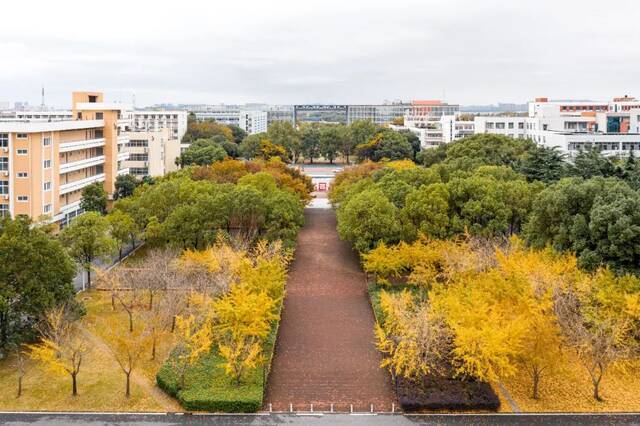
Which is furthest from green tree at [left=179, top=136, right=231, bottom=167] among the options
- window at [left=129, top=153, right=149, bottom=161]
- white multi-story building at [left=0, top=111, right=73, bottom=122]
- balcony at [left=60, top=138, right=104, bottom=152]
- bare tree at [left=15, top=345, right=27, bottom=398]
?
bare tree at [left=15, top=345, right=27, bottom=398]

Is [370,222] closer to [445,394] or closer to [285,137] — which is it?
[445,394]

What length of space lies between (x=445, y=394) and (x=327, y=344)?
6263 mm

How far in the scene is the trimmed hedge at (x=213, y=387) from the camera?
18.8 metres

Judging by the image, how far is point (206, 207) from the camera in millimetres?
34094

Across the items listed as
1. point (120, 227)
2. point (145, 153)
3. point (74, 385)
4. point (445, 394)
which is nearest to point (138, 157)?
point (145, 153)

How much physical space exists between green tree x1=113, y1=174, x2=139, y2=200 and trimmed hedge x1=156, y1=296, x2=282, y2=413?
30.4 meters

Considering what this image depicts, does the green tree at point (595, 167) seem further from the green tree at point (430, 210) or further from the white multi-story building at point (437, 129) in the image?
the white multi-story building at point (437, 129)

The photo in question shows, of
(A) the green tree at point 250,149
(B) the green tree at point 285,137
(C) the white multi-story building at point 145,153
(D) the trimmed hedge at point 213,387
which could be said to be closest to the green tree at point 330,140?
(B) the green tree at point 285,137

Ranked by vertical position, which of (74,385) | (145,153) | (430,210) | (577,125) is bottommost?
(74,385)

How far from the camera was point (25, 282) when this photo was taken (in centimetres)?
2173

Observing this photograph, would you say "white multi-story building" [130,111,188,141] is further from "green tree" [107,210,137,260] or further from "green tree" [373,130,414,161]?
"green tree" [107,210,137,260]

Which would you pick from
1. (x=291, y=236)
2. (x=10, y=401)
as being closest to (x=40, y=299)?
(x=10, y=401)

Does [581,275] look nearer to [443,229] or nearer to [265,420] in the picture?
[443,229]

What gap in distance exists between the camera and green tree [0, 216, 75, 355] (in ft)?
70.6
